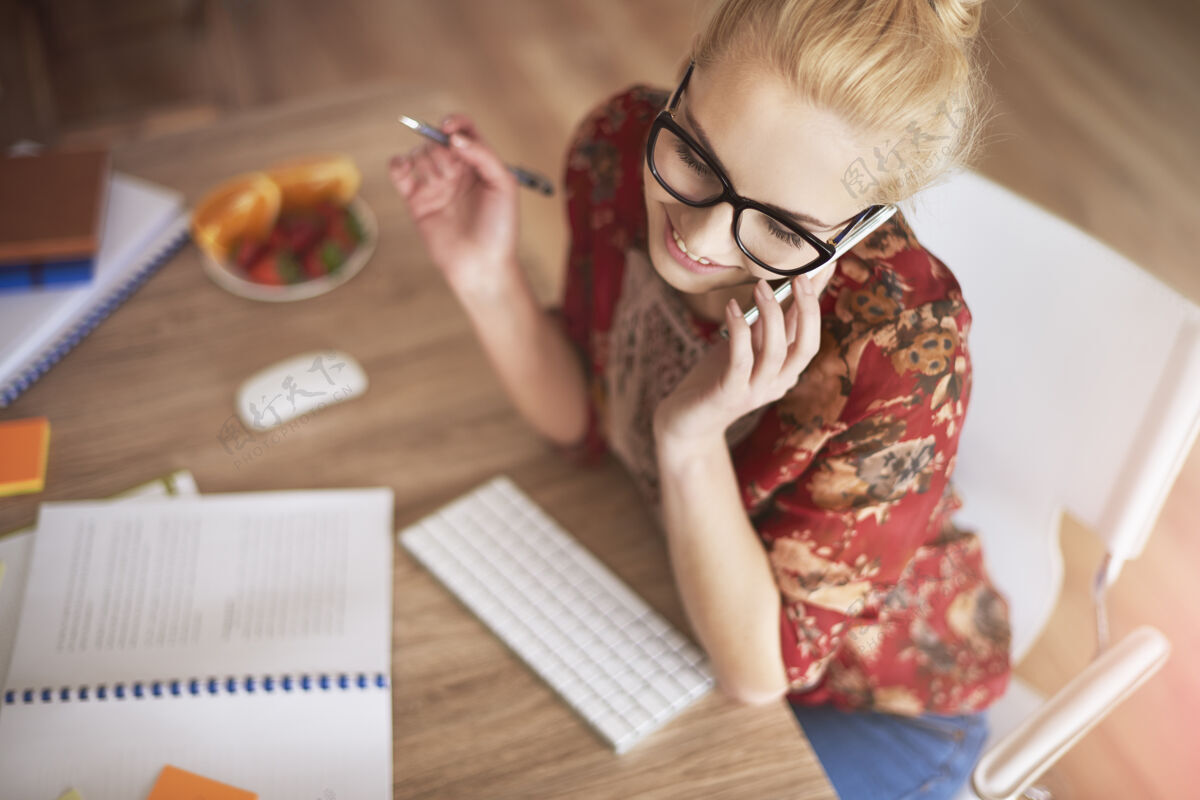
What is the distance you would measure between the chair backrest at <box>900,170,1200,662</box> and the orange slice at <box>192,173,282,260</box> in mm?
842

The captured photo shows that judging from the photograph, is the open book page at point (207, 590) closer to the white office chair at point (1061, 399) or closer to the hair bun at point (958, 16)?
the white office chair at point (1061, 399)

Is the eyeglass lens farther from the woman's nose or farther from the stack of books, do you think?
the stack of books

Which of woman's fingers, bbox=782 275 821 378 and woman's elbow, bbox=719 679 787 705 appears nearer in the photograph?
woman's fingers, bbox=782 275 821 378

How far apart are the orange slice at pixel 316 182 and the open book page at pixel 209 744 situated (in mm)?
720

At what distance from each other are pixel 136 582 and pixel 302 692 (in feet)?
0.72

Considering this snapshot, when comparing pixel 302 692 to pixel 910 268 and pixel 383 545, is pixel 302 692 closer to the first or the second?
pixel 383 545

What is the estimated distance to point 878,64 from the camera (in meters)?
0.73

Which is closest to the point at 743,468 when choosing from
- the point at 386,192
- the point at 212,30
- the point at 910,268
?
the point at 910,268

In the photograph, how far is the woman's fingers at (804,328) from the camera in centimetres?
83

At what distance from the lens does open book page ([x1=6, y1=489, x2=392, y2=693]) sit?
957mm

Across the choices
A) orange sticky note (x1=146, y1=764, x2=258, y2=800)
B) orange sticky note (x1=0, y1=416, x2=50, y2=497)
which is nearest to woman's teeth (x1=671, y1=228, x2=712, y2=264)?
orange sticky note (x1=146, y1=764, x2=258, y2=800)

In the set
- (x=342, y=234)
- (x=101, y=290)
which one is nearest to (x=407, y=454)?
(x=342, y=234)

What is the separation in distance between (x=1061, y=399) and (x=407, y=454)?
0.72 meters

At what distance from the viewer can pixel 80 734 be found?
0.90 metres
